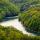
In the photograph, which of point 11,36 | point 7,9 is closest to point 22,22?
point 11,36

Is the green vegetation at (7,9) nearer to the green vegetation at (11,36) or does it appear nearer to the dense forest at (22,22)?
the dense forest at (22,22)

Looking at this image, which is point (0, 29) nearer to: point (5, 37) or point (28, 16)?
point (5, 37)

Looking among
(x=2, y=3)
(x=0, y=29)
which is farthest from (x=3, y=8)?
(x=0, y=29)

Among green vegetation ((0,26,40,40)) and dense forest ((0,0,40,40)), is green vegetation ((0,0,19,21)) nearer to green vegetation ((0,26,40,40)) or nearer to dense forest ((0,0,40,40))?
dense forest ((0,0,40,40))

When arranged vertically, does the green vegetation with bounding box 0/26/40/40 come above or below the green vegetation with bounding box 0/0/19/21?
above

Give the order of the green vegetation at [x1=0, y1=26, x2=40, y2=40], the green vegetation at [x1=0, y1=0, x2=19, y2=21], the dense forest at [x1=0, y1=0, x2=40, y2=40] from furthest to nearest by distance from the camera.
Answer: the green vegetation at [x1=0, y1=0, x2=19, y2=21] < the dense forest at [x1=0, y1=0, x2=40, y2=40] < the green vegetation at [x1=0, y1=26, x2=40, y2=40]

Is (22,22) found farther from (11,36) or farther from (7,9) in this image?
(7,9)

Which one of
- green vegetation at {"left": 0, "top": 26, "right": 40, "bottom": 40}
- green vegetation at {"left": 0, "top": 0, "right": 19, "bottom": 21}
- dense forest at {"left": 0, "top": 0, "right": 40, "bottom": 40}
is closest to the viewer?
green vegetation at {"left": 0, "top": 26, "right": 40, "bottom": 40}

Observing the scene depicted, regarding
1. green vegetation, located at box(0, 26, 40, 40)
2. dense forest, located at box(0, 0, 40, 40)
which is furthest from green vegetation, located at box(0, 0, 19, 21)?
green vegetation, located at box(0, 26, 40, 40)

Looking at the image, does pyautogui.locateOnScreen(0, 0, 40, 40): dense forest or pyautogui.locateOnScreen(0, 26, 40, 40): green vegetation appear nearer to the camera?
pyautogui.locateOnScreen(0, 26, 40, 40): green vegetation

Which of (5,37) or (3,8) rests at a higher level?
(5,37)

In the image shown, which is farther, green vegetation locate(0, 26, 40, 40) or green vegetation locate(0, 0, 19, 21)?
green vegetation locate(0, 0, 19, 21)
